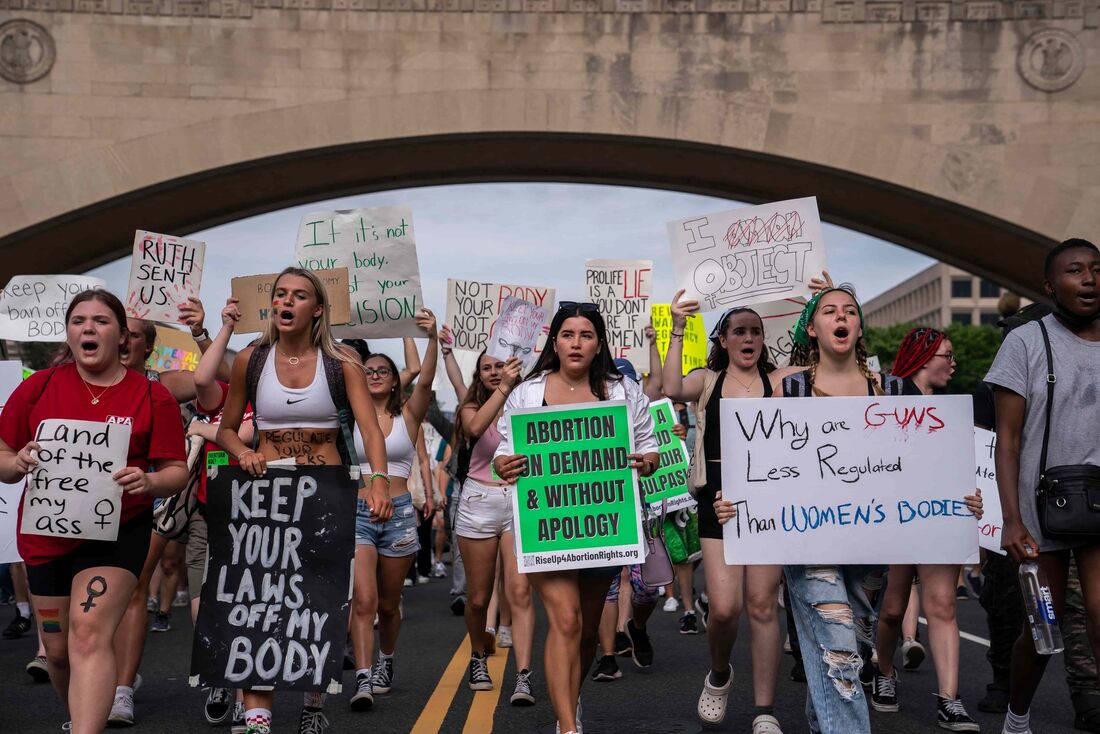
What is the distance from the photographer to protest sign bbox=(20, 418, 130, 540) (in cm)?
552

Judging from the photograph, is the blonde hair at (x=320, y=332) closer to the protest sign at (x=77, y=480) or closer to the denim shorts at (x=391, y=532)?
the protest sign at (x=77, y=480)

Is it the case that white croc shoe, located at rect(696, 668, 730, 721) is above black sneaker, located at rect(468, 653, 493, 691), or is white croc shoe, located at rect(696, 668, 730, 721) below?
above

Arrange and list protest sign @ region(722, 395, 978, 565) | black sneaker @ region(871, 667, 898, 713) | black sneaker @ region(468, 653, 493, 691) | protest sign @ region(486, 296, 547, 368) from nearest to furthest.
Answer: protest sign @ region(722, 395, 978, 565) < black sneaker @ region(871, 667, 898, 713) < black sneaker @ region(468, 653, 493, 691) < protest sign @ region(486, 296, 547, 368)

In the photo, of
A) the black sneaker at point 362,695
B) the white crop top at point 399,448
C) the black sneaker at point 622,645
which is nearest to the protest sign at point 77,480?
the black sneaker at point 362,695

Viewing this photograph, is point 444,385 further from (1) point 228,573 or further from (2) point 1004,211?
(2) point 1004,211

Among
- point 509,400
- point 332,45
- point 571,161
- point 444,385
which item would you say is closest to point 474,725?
point 509,400

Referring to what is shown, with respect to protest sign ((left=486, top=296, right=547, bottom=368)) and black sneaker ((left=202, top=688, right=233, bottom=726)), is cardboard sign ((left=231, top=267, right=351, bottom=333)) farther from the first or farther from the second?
black sneaker ((left=202, top=688, right=233, bottom=726))

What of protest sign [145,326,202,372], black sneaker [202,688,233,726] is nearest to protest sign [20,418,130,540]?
black sneaker [202,688,233,726]

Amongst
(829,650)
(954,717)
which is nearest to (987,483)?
(954,717)

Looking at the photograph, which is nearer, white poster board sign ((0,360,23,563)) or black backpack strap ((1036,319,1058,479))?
black backpack strap ((1036,319,1058,479))

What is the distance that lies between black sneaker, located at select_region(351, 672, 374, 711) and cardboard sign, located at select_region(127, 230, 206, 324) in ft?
12.2

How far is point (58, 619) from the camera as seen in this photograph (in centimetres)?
558

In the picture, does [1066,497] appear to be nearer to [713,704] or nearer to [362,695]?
[713,704]

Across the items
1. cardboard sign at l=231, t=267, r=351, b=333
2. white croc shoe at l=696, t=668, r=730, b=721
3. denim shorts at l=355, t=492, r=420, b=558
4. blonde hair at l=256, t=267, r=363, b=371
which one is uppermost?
cardboard sign at l=231, t=267, r=351, b=333
